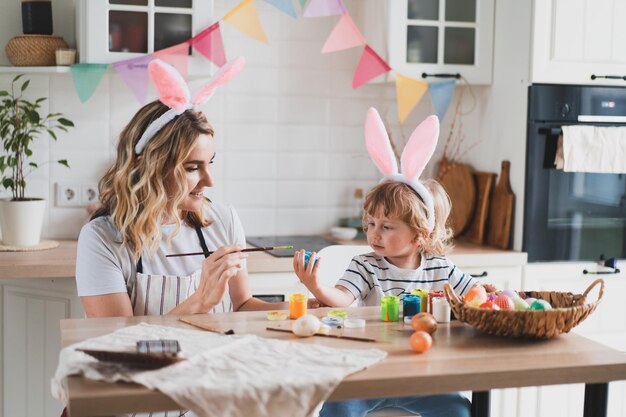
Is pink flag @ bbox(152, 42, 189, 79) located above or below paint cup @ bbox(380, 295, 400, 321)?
above

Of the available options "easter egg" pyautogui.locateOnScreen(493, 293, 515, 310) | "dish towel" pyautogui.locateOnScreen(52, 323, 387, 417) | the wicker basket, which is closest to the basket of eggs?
"easter egg" pyautogui.locateOnScreen(493, 293, 515, 310)

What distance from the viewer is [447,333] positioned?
6.60 feet

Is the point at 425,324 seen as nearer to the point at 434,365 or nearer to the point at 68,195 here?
the point at 434,365

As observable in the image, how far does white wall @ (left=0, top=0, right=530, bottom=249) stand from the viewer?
3.61m

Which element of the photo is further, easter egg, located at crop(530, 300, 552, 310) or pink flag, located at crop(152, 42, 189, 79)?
pink flag, located at crop(152, 42, 189, 79)

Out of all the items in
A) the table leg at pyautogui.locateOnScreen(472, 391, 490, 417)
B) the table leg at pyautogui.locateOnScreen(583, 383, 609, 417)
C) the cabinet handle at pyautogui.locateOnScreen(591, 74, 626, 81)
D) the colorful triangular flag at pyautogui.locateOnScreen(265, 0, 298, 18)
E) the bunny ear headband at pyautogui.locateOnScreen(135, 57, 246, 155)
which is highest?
the colorful triangular flag at pyautogui.locateOnScreen(265, 0, 298, 18)

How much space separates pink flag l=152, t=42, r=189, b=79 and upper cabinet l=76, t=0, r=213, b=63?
35 mm

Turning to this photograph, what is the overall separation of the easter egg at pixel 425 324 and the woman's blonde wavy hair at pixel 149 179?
0.75 metres

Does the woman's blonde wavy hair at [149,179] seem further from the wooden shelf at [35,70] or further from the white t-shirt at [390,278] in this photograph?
the wooden shelf at [35,70]

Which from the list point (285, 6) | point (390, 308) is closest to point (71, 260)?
point (285, 6)

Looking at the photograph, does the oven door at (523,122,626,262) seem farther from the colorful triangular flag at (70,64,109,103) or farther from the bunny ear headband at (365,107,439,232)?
the colorful triangular flag at (70,64,109,103)

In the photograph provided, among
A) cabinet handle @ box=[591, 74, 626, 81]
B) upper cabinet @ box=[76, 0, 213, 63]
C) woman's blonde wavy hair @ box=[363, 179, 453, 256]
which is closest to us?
woman's blonde wavy hair @ box=[363, 179, 453, 256]

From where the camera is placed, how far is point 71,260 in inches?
123

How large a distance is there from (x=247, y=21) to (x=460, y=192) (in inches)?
48.2
